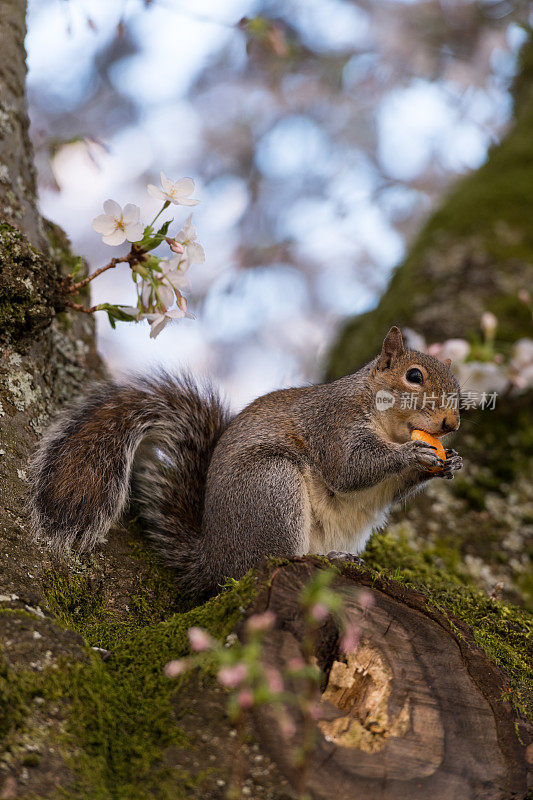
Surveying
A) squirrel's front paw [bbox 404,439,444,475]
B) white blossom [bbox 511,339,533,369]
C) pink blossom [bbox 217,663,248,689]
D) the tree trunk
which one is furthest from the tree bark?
white blossom [bbox 511,339,533,369]

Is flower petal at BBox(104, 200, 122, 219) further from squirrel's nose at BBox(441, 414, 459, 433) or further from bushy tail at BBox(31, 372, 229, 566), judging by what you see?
squirrel's nose at BBox(441, 414, 459, 433)

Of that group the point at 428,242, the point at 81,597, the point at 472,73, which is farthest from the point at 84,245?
the point at 81,597

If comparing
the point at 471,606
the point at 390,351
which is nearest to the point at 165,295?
the point at 390,351

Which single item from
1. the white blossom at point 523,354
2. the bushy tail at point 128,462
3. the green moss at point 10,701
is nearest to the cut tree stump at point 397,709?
the green moss at point 10,701

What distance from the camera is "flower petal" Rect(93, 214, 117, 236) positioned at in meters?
→ 1.72

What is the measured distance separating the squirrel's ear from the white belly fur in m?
0.37

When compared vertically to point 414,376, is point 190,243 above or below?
below

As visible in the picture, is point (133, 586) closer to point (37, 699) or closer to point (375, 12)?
point (37, 699)

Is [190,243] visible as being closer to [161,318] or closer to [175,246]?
[175,246]

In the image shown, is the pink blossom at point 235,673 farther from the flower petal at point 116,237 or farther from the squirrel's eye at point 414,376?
the squirrel's eye at point 414,376

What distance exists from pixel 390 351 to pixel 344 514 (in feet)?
1.80

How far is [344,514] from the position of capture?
2039 mm

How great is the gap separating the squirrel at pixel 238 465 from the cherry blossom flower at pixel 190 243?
0.48 m

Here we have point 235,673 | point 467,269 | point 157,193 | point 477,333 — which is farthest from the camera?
point 467,269
